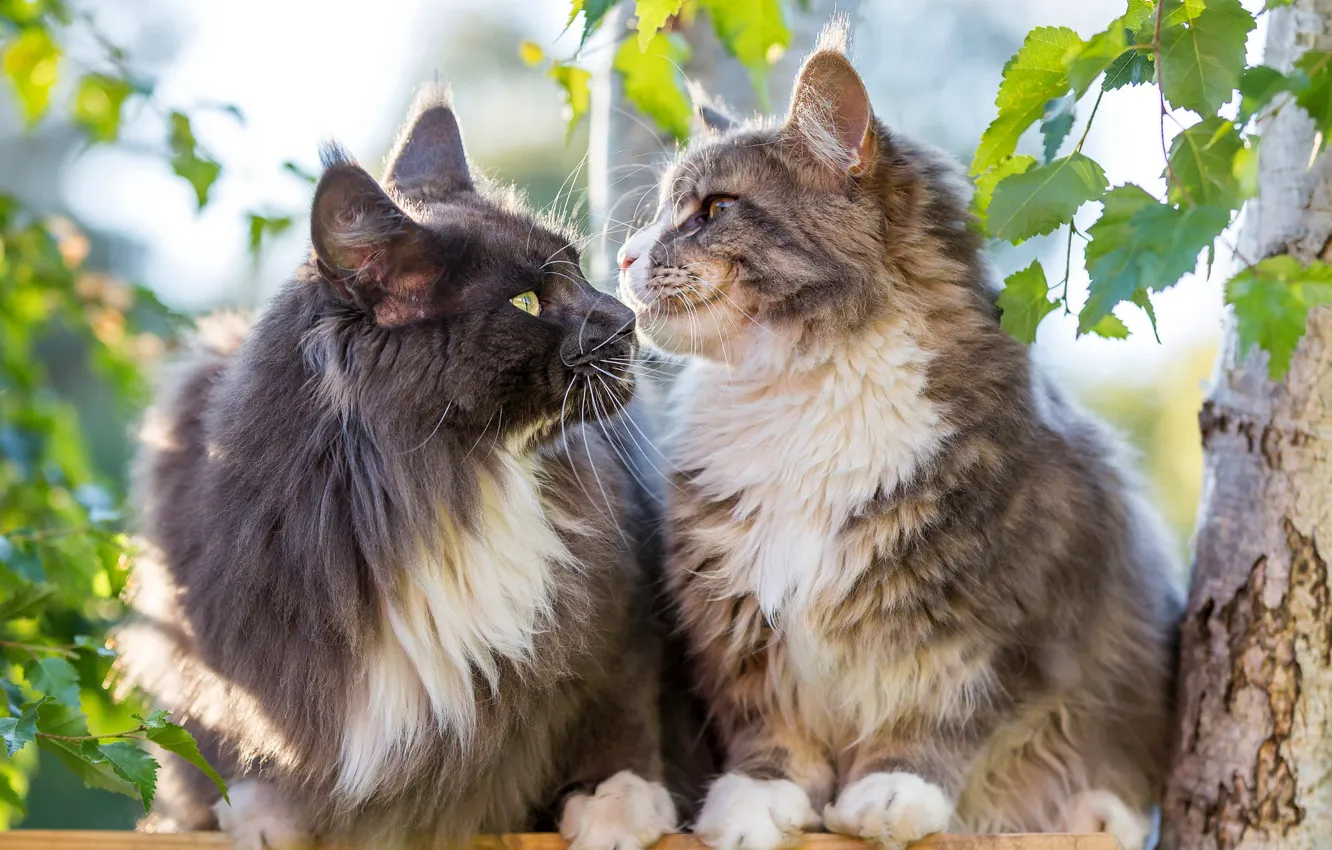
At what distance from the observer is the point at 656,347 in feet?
6.73

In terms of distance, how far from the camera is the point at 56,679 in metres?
Answer: 1.65

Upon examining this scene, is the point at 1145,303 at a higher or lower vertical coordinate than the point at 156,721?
higher

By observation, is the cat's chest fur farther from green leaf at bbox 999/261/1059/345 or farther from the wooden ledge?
green leaf at bbox 999/261/1059/345

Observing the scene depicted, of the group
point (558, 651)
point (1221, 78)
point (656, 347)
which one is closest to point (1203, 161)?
point (1221, 78)

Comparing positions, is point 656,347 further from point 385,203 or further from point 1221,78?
point 1221,78

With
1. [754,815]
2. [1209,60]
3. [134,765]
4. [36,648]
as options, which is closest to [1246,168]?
[1209,60]

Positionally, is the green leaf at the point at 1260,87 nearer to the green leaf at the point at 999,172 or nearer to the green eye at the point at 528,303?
the green leaf at the point at 999,172

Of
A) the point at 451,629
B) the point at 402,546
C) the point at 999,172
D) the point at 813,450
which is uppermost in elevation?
the point at 999,172

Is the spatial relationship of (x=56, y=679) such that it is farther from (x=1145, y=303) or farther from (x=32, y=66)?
(x=1145, y=303)

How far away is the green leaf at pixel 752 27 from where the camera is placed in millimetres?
2199

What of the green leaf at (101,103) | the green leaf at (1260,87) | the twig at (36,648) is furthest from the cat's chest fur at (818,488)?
the green leaf at (101,103)

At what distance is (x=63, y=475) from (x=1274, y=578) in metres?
2.71

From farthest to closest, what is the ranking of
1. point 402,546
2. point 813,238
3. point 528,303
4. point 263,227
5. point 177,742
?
point 263,227 < point 813,238 < point 528,303 < point 402,546 < point 177,742

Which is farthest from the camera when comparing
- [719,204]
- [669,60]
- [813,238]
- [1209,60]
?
[669,60]
